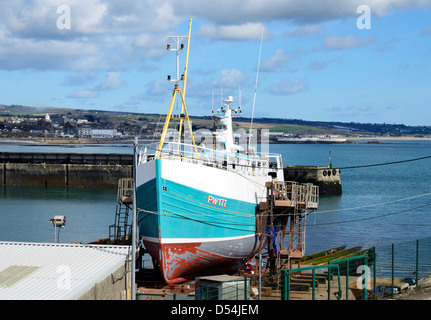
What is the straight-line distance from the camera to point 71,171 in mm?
73312

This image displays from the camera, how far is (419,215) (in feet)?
186

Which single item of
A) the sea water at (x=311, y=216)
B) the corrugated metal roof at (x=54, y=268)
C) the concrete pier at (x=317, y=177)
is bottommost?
the sea water at (x=311, y=216)

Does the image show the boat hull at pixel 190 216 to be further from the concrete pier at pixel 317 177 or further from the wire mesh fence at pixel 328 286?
the concrete pier at pixel 317 177

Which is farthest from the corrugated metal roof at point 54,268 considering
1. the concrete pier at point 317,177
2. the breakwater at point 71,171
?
the concrete pier at point 317,177

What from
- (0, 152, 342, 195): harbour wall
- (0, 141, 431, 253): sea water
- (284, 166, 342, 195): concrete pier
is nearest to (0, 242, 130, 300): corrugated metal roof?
(0, 141, 431, 253): sea water

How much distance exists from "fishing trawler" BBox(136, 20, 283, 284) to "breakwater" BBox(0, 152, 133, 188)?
43807 millimetres

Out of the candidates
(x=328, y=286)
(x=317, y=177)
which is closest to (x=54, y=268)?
(x=328, y=286)

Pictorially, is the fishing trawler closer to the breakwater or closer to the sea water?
the sea water

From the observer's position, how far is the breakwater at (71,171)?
237 ft

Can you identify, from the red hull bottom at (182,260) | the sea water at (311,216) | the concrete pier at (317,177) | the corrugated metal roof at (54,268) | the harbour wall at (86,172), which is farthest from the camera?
the harbour wall at (86,172)

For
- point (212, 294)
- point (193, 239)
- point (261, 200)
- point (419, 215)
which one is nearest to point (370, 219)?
point (419, 215)

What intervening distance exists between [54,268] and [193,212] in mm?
7455

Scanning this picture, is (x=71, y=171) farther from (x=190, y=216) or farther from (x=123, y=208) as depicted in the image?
(x=190, y=216)
